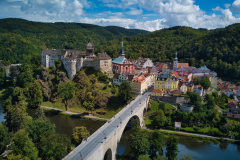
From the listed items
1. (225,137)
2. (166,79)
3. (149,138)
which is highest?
(166,79)

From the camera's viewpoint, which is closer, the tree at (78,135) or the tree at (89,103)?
the tree at (78,135)

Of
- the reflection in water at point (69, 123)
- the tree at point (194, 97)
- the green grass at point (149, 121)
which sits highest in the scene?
the tree at point (194, 97)

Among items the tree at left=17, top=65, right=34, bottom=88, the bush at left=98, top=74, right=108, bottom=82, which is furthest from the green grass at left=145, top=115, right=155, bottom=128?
the tree at left=17, top=65, right=34, bottom=88

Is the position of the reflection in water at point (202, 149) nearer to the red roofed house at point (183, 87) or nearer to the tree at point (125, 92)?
the tree at point (125, 92)

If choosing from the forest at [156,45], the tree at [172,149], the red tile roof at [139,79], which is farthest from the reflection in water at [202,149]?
the forest at [156,45]

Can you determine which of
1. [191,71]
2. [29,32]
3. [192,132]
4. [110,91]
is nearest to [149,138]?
[192,132]

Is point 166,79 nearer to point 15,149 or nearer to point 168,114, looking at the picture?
point 168,114

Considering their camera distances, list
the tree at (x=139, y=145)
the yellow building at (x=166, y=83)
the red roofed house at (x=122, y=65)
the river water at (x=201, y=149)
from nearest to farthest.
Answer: the tree at (x=139, y=145), the river water at (x=201, y=149), the yellow building at (x=166, y=83), the red roofed house at (x=122, y=65)
